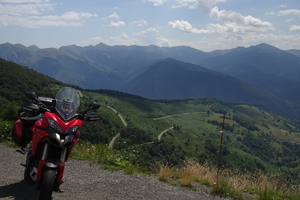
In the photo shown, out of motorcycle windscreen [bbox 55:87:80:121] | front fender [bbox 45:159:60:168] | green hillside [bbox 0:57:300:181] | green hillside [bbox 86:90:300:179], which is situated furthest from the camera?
green hillside [bbox 86:90:300:179]

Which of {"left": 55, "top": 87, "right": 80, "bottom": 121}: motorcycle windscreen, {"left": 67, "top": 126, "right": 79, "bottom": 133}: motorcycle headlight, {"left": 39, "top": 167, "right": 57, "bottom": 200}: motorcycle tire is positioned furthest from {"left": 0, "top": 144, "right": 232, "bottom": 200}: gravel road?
{"left": 55, "top": 87, "right": 80, "bottom": 121}: motorcycle windscreen

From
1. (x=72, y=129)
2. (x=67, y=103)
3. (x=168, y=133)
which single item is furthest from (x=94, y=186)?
(x=168, y=133)

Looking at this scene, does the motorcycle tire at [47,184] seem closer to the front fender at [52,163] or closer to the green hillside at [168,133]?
the front fender at [52,163]

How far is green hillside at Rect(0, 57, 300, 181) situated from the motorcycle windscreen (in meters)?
4.03

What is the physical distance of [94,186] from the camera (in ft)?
19.7

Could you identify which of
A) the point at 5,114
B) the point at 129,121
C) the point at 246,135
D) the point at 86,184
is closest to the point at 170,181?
the point at 86,184

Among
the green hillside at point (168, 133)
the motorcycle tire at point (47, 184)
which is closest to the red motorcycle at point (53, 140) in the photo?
the motorcycle tire at point (47, 184)

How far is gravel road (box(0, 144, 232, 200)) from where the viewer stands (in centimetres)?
533

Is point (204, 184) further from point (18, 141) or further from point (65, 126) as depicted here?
point (18, 141)

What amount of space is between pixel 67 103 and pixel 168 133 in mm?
98492

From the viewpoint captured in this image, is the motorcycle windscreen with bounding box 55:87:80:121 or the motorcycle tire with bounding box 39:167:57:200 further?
the motorcycle windscreen with bounding box 55:87:80:121

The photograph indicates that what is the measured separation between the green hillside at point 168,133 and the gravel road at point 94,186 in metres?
1.95

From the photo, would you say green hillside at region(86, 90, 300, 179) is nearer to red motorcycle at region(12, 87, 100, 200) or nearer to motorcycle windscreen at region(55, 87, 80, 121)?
motorcycle windscreen at region(55, 87, 80, 121)

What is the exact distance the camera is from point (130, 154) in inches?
362
